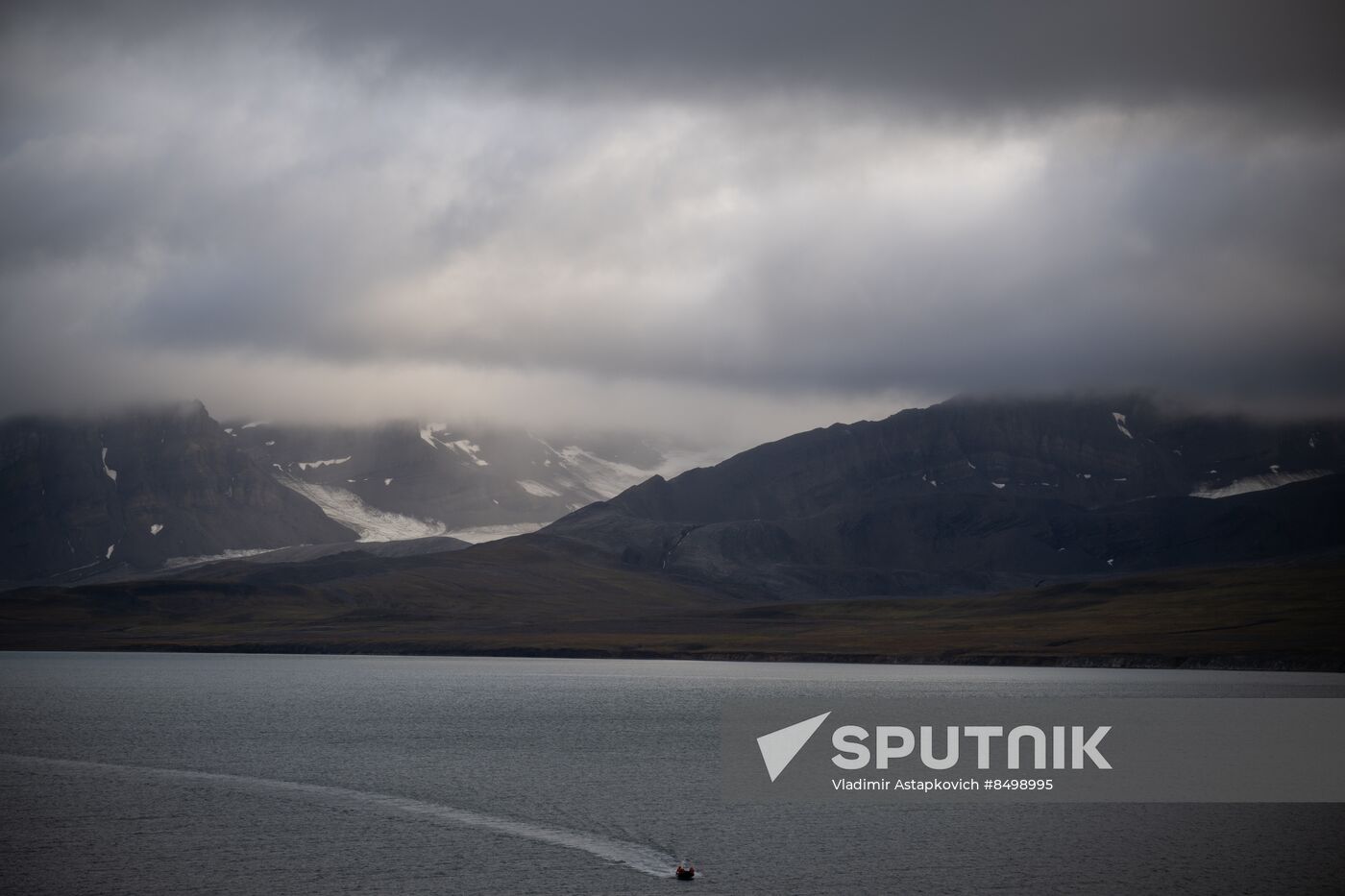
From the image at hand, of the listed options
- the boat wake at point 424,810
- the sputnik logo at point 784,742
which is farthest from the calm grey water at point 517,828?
the sputnik logo at point 784,742

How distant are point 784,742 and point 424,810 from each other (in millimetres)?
45105

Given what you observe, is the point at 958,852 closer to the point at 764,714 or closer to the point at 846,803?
the point at 846,803

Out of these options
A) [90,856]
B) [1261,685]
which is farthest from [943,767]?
[1261,685]

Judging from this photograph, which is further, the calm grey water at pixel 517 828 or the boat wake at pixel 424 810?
the boat wake at pixel 424 810

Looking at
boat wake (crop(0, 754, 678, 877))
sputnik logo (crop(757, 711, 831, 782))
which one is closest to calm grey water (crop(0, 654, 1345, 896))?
boat wake (crop(0, 754, 678, 877))

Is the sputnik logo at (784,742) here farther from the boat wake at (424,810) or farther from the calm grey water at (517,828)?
the boat wake at (424,810)

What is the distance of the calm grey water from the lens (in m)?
56.9

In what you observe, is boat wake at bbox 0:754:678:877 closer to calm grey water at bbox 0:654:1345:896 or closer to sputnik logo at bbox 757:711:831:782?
calm grey water at bbox 0:654:1345:896

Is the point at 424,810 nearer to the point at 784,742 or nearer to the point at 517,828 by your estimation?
the point at 517,828

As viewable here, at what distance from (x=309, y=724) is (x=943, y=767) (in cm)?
5861

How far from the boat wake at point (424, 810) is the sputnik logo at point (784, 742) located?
2427cm

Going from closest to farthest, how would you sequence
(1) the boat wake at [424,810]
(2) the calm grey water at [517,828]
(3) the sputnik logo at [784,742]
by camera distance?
1. (2) the calm grey water at [517,828]
2. (1) the boat wake at [424,810]
3. (3) the sputnik logo at [784,742]

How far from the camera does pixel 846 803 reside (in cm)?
7819

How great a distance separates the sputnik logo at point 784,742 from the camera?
3844 inches
